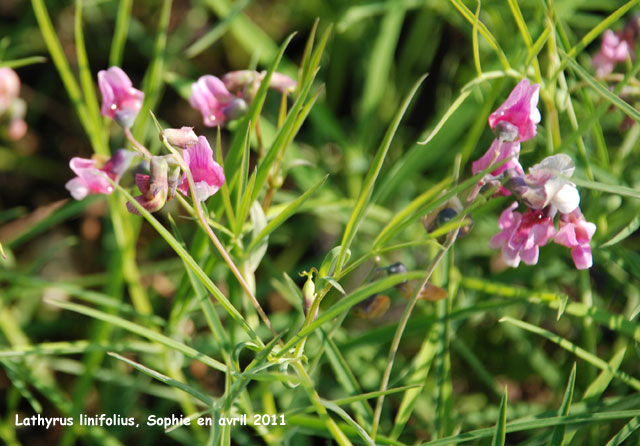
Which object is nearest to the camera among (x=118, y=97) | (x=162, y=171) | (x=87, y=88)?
(x=162, y=171)

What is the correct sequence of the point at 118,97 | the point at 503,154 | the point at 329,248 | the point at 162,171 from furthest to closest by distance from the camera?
the point at 329,248 → the point at 118,97 → the point at 503,154 → the point at 162,171

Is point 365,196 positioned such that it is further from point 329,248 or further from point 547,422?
point 329,248

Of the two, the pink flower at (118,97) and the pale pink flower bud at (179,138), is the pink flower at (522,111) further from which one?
the pink flower at (118,97)

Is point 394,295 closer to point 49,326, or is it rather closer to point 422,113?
point 422,113

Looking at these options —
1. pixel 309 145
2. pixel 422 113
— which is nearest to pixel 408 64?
pixel 422 113

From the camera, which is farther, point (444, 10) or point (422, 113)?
point (422, 113)

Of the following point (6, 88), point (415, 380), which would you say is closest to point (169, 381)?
point (415, 380)
